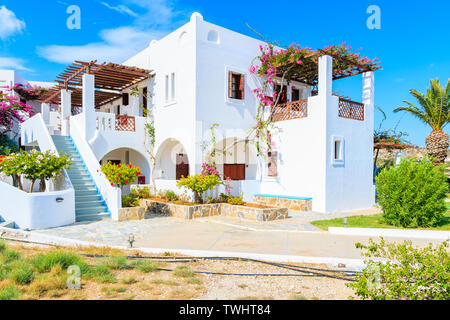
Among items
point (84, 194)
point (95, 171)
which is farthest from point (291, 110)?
point (84, 194)

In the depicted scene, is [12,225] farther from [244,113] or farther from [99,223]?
[244,113]

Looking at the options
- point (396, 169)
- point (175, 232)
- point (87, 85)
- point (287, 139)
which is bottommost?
point (175, 232)

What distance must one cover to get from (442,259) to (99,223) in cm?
899

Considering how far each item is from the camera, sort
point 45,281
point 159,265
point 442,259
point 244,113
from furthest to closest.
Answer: point 244,113
point 159,265
point 45,281
point 442,259

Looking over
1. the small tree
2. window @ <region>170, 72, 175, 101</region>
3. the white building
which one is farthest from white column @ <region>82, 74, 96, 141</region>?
window @ <region>170, 72, 175, 101</region>

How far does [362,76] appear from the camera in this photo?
47.7 ft

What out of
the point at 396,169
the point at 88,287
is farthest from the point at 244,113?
the point at 88,287

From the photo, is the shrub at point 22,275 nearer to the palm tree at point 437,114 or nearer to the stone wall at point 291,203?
the stone wall at point 291,203

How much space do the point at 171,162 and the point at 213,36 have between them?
6800 millimetres

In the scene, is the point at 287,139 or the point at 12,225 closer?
the point at 12,225

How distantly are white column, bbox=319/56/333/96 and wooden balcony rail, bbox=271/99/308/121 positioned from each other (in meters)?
1.05

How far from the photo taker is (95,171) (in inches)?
471

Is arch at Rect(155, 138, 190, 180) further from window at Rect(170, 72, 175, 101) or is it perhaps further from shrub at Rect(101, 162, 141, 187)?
shrub at Rect(101, 162, 141, 187)

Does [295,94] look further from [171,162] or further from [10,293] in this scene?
[10,293]
